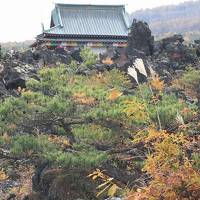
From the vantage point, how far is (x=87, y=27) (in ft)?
136

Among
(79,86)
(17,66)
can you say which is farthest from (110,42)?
(79,86)

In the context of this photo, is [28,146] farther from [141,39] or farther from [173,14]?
[173,14]

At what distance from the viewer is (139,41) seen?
1300 inches

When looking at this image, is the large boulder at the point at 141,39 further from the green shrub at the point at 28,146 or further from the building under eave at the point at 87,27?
the green shrub at the point at 28,146

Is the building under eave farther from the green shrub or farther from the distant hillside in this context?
the distant hillside

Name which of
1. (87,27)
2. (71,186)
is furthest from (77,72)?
(87,27)

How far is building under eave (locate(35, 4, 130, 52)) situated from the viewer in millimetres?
39031

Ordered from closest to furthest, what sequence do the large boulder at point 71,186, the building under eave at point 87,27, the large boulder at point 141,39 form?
the large boulder at point 71,186 → the large boulder at point 141,39 → the building under eave at point 87,27

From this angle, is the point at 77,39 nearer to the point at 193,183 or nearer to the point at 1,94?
the point at 1,94

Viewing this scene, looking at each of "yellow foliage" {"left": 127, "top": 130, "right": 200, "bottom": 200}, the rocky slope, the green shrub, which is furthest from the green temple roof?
"yellow foliage" {"left": 127, "top": 130, "right": 200, "bottom": 200}

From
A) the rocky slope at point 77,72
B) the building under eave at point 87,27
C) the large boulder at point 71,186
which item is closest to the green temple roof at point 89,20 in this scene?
the building under eave at point 87,27

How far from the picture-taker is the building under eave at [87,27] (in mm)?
39031

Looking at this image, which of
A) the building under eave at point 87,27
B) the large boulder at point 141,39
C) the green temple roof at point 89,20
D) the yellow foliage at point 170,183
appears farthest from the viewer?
the green temple roof at point 89,20

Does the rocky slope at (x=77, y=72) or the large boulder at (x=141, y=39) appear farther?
the large boulder at (x=141, y=39)
